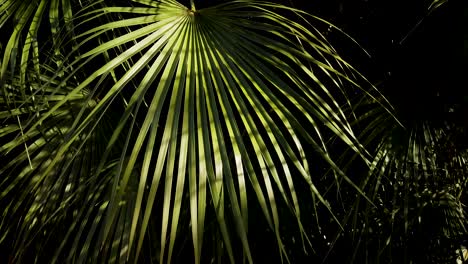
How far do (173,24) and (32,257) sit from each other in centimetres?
91

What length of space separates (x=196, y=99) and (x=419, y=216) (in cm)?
80

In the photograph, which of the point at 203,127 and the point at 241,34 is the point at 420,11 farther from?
the point at 203,127

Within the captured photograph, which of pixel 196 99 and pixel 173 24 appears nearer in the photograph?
pixel 196 99

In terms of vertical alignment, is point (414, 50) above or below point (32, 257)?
above

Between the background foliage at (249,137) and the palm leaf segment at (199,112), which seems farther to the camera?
the background foliage at (249,137)

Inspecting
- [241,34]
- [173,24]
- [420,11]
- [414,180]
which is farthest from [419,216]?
[173,24]

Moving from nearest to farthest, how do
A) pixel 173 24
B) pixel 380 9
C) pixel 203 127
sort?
pixel 203 127, pixel 173 24, pixel 380 9

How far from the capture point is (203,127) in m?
0.92

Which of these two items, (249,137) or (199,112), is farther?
(249,137)

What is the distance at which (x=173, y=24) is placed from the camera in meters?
A: 1.08

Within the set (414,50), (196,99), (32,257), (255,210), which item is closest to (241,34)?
(196,99)

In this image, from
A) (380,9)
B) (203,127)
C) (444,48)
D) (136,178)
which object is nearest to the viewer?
(203,127)

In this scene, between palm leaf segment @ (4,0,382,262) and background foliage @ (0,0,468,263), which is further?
background foliage @ (0,0,468,263)

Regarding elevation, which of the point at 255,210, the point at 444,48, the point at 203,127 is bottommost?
the point at 255,210
